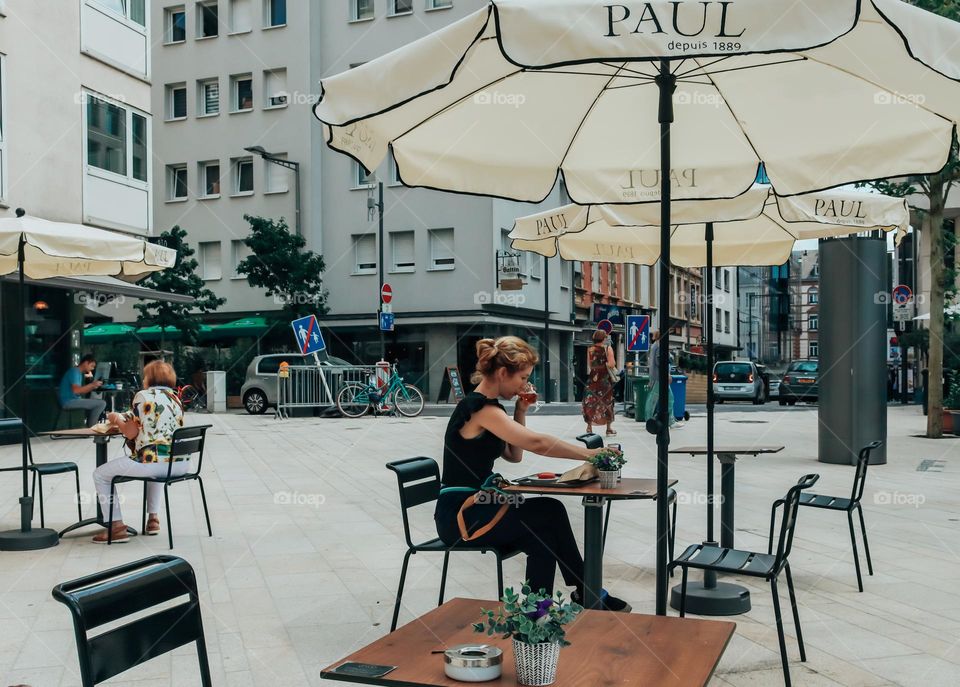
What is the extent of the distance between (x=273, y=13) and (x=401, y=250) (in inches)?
430

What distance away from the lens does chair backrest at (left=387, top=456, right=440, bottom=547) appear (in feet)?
17.1

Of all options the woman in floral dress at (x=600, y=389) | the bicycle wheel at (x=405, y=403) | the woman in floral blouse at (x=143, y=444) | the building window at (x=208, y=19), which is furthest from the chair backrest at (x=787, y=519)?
the building window at (x=208, y=19)

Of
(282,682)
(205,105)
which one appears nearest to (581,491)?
(282,682)

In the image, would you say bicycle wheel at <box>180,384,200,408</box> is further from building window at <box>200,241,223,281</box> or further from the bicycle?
building window at <box>200,241,223,281</box>

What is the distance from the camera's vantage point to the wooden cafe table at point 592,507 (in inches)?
184

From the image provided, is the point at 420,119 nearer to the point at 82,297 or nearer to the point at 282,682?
the point at 282,682

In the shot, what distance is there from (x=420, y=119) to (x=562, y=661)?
3.11 m

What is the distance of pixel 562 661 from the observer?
2.61m

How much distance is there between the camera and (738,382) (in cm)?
3481

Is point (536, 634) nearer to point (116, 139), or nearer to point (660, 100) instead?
point (660, 100)

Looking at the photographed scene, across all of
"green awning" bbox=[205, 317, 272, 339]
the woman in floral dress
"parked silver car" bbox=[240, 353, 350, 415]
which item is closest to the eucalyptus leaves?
the woman in floral dress

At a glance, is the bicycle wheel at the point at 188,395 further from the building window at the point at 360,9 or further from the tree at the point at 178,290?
the building window at the point at 360,9

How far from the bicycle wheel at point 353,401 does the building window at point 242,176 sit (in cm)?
1676

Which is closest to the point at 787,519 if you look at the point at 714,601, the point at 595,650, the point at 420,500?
the point at 714,601
